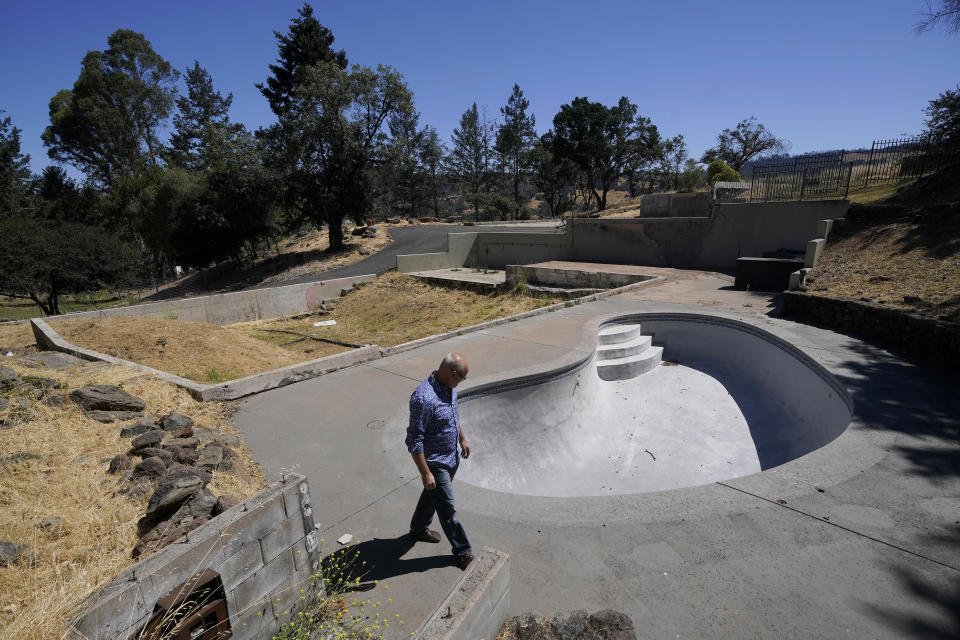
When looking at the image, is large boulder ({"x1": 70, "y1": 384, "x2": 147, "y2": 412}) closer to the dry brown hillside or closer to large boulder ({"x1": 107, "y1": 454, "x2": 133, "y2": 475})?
large boulder ({"x1": 107, "y1": 454, "x2": 133, "y2": 475})

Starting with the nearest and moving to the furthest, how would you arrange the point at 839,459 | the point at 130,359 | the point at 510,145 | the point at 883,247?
the point at 839,459, the point at 130,359, the point at 883,247, the point at 510,145

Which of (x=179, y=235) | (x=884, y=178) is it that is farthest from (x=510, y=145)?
(x=884, y=178)

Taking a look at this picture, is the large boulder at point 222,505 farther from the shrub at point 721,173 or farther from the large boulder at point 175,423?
the shrub at point 721,173

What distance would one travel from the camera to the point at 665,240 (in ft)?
56.7

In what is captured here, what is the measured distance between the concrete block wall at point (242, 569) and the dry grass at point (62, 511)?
17cm

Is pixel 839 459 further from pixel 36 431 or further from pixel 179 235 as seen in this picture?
pixel 179 235

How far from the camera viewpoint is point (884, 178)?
1711 centimetres

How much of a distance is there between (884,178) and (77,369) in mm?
24744

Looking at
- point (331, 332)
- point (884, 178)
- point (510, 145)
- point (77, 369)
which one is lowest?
point (331, 332)

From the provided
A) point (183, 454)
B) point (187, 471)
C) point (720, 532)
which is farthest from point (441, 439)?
point (183, 454)

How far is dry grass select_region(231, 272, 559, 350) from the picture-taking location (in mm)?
14289

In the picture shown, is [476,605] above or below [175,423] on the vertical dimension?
above

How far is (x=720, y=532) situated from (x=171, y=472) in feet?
14.5

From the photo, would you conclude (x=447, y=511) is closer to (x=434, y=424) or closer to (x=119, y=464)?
(x=434, y=424)
